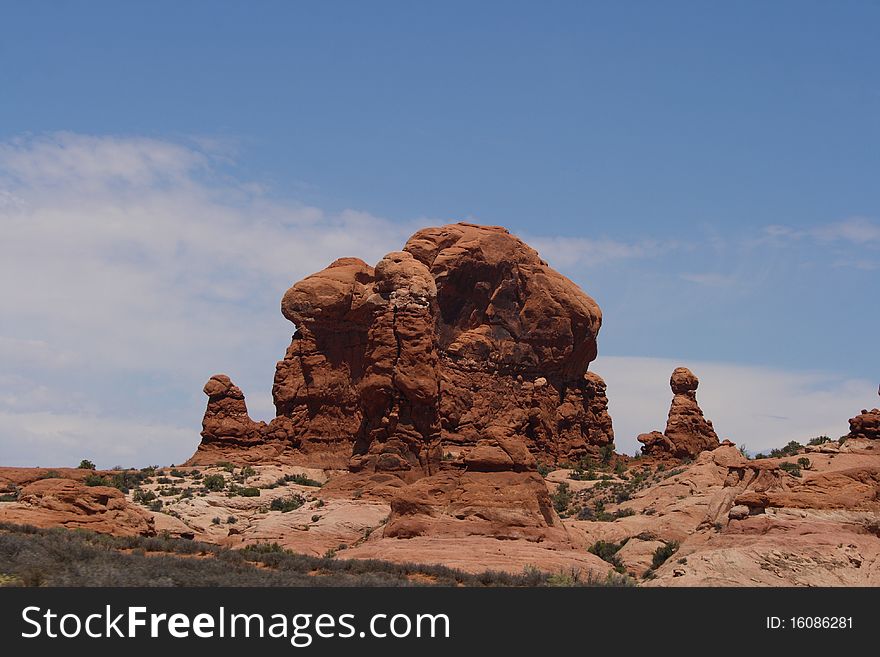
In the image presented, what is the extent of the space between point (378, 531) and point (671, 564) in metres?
11.0

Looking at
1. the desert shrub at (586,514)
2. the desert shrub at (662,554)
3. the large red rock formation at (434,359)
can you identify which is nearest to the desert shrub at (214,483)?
the large red rock formation at (434,359)

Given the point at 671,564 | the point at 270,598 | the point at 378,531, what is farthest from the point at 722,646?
the point at 378,531

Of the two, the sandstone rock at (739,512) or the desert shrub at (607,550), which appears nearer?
the sandstone rock at (739,512)

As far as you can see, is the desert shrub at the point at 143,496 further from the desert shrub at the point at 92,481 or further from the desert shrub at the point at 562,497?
the desert shrub at the point at 562,497

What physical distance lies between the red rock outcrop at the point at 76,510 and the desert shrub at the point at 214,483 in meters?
21.1

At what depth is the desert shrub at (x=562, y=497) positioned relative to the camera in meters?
53.7

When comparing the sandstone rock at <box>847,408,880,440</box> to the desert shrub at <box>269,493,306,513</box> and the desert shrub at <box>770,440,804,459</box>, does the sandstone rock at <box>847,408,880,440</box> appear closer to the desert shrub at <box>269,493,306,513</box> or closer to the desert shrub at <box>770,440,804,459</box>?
the desert shrub at <box>770,440,804,459</box>

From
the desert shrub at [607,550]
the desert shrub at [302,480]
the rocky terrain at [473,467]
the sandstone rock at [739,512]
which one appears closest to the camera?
the rocky terrain at [473,467]

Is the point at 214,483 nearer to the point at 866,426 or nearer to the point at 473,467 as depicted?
the point at 473,467

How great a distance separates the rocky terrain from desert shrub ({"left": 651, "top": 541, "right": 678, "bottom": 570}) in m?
0.11

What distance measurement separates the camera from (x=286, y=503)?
2088 inches

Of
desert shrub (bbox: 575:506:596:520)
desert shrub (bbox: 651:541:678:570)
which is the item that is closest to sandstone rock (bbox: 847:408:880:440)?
desert shrub (bbox: 575:506:596:520)

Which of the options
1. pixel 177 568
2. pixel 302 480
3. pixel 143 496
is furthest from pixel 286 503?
pixel 177 568

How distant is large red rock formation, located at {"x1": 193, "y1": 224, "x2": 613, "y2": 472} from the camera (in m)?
59.1
